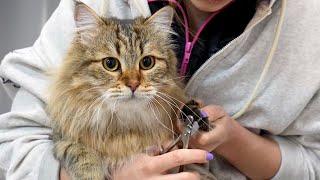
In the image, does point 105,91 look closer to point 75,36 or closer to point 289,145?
point 75,36

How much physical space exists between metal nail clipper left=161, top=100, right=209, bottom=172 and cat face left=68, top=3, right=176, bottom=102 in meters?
0.07

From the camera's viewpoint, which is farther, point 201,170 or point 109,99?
point 201,170

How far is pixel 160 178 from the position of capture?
1037 millimetres

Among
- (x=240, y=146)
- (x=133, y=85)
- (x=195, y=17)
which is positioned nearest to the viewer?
(x=133, y=85)

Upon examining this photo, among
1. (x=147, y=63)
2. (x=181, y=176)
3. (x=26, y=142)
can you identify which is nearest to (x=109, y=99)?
(x=147, y=63)

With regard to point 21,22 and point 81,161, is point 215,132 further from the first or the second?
point 21,22

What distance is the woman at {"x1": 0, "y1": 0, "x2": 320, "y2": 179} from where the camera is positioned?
1174mm

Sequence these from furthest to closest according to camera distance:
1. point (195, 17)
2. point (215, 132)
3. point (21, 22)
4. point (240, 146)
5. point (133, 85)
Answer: point (21, 22) < point (195, 17) < point (240, 146) < point (215, 132) < point (133, 85)

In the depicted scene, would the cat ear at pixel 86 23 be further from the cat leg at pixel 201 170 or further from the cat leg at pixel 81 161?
the cat leg at pixel 201 170

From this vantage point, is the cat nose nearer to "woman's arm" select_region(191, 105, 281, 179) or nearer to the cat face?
the cat face

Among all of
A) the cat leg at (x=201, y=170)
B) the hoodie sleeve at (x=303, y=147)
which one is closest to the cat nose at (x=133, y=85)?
the cat leg at (x=201, y=170)

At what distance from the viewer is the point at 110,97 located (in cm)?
98

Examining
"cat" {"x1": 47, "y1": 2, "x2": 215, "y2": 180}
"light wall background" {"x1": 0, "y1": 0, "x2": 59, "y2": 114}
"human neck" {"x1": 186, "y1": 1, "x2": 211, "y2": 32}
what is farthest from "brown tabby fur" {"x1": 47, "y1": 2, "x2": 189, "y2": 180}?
"light wall background" {"x1": 0, "y1": 0, "x2": 59, "y2": 114}

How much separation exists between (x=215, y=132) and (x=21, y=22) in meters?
1.22
